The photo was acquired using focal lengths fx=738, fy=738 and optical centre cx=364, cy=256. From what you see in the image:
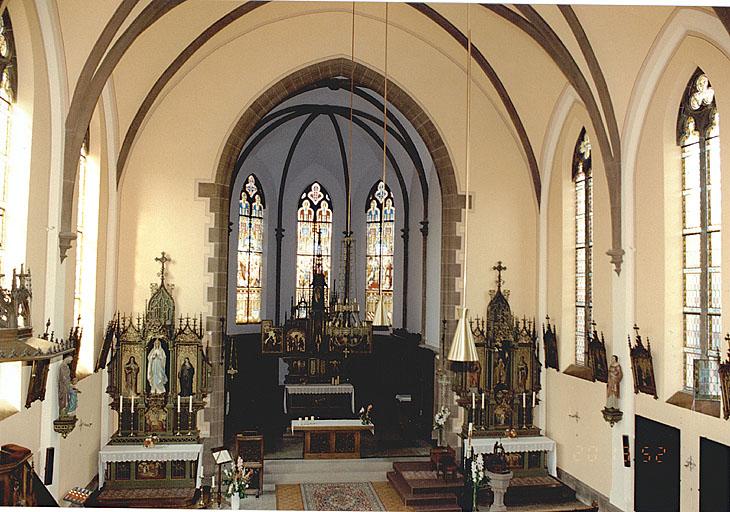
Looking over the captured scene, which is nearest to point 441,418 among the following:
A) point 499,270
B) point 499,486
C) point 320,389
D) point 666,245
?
point 499,486

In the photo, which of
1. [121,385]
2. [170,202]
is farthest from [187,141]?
[121,385]

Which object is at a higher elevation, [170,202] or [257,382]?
[170,202]

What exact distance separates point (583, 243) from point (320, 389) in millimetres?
8996

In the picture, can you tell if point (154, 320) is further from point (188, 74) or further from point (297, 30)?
point (297, 30)

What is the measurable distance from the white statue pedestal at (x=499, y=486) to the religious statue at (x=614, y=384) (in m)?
2.27

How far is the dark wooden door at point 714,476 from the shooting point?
9891 mm

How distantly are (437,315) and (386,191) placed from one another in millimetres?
5822

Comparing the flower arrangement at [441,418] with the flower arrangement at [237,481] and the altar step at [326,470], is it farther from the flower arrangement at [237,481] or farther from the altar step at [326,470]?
the flower arrangement at [237,481]

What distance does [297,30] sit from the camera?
1583 centimetres

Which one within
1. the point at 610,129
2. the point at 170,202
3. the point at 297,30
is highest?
the point at 297,30

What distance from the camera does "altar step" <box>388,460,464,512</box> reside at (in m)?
14.0

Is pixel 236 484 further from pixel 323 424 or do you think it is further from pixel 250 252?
pixel 250 252

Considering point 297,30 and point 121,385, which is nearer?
point 121,385

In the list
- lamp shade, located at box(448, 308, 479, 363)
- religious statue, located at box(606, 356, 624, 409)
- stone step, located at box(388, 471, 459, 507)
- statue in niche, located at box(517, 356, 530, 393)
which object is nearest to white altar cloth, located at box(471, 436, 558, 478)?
statue in niche, located at box(517, 356, 530, 393)
